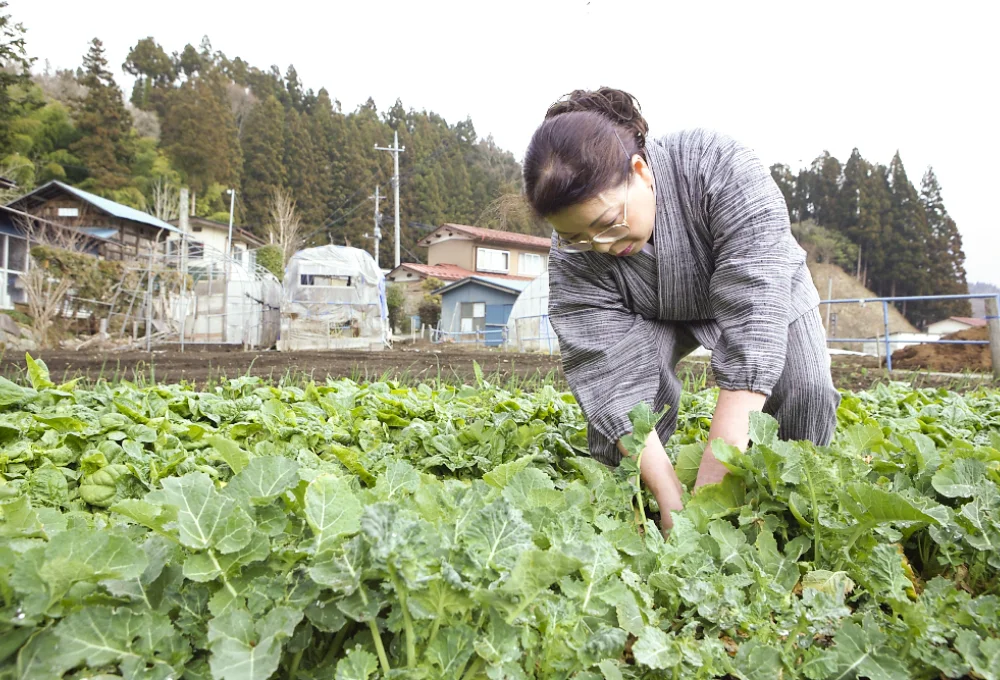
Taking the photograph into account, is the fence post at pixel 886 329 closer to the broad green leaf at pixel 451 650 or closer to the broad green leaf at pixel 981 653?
the broad green leaf at pixel 981 653

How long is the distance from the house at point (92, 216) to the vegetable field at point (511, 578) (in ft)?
59.3

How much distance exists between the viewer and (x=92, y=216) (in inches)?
705

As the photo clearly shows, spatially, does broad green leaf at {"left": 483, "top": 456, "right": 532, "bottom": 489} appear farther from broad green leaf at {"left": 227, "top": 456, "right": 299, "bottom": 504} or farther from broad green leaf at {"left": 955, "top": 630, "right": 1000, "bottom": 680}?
broad green leaf at {"left": 955, "top": 630, "right": 1000, "bottom": 680}

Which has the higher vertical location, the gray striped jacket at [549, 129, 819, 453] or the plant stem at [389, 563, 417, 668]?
the gray striped jacket at [549, 129, 819, 453]

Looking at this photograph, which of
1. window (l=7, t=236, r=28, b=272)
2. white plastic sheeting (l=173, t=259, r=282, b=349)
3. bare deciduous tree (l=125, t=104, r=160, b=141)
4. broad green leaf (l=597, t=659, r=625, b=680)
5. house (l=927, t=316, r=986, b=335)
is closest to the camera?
broad green leaf (l=597, t=659, r=625, b=680)

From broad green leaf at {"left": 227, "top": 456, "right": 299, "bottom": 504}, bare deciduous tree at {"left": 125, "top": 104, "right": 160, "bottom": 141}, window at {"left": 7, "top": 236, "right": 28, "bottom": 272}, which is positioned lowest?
broad green leaf at {"left": 227, "top": 456, "right": 299, "bottom": 504}

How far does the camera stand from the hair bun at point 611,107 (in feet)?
4.51

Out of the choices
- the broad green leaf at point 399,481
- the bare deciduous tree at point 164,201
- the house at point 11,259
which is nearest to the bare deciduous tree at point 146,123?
the bare deciduous tree at point 164,201

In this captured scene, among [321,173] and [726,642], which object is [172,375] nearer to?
[726,642]

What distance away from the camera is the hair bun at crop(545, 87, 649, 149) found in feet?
4.51

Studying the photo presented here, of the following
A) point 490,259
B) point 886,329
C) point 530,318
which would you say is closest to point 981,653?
point 490,259

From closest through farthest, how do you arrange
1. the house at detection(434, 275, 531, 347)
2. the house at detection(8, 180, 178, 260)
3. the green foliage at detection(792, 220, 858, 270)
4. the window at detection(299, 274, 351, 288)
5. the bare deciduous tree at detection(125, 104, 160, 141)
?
the window at detection(299, 274, 351, 288), the house at detection(8, 180, 178, 260), the green foliage at detection(792, 220, 858, 270), the house at detection(434, 275, 531, 347), the bare deciduous tree at detection(125, 104, 160, 141)

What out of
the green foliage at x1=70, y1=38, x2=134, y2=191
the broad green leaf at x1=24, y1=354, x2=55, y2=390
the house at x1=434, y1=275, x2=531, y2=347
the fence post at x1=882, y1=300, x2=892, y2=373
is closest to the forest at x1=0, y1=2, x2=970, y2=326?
the green foliage at x1=70, y1=38, x2=134, y2=191

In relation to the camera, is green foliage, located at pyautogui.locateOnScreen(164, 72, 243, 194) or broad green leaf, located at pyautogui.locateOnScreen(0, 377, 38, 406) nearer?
broad green leaf, located at pyautogui.locateOnScreen(0, 377, 38, 406)
